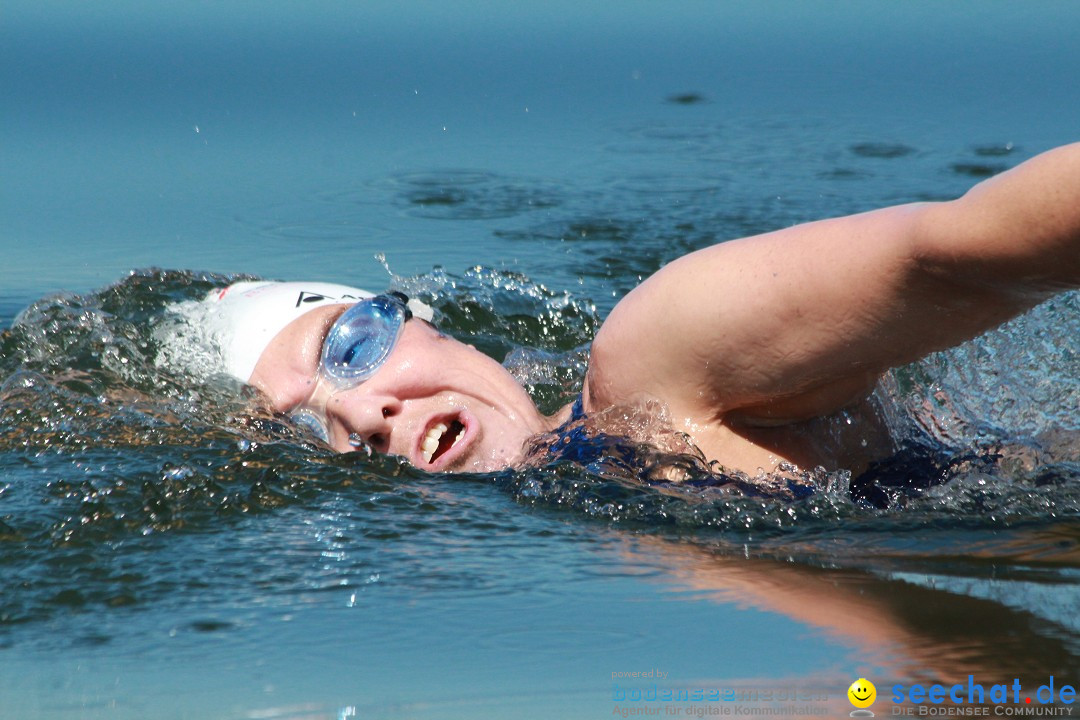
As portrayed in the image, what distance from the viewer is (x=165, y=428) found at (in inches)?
160

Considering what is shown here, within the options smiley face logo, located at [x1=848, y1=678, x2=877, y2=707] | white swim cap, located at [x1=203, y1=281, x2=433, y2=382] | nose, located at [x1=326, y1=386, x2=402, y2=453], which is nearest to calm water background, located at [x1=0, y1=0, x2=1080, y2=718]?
smiley face logo, located at [x1=848, y1=678, x2=877, y2=707]

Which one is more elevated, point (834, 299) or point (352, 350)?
point (834, 299)

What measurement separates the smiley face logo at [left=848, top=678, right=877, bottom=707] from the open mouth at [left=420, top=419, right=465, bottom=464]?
174cm

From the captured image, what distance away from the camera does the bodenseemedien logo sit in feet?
7.11

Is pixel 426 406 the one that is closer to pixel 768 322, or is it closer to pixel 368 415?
pixel 368 415

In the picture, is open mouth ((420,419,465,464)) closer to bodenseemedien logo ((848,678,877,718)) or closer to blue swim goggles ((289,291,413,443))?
blue swim goggles ((289,291,413,443))

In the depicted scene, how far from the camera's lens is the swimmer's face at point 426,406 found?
3.81m

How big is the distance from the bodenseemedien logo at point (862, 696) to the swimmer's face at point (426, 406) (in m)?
1.66

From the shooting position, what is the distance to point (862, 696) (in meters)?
2.22

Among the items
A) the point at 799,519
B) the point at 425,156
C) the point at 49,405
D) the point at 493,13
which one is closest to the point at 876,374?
the point at 799,519

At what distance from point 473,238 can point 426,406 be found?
3.44 meters

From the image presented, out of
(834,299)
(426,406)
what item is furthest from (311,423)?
(834,299)

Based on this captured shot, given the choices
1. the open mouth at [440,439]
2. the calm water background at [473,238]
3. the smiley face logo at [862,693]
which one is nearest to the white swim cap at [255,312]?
the calm water background at [473,238]

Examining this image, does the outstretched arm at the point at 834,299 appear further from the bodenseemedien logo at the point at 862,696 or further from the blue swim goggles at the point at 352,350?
the bodenseemedien logo at the point at 862,696
